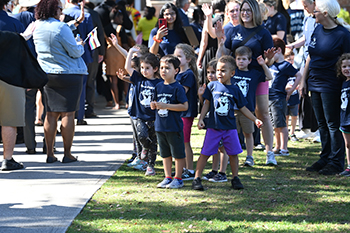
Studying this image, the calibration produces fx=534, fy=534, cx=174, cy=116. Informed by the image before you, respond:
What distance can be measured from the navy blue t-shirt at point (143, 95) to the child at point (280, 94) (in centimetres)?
222

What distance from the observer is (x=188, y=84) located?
20.5 feet

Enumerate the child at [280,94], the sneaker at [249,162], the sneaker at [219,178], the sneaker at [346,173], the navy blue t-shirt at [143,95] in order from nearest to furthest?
the sneaker at [219,178] → the navy blue t-shirt at [143,95] → the sneaker at [346,173] → the sneaker at [249,162] → the child at [280,94]

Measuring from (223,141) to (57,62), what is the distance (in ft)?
8.10

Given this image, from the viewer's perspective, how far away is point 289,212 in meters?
4.95

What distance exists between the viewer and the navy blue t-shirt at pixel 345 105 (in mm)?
6324

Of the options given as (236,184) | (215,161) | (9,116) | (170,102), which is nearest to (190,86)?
(170,102)

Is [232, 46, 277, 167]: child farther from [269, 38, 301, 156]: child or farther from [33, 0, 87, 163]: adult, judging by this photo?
[33, 0, 87, 163]: adult

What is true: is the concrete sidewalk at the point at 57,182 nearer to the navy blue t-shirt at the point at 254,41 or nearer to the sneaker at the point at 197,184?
the sneaker at the point at 197,184

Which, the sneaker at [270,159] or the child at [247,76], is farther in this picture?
the sneaker at [270,159]

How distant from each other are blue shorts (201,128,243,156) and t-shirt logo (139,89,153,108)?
99cm

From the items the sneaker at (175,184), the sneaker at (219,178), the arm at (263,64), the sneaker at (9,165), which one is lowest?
the sneaker at (219,178)

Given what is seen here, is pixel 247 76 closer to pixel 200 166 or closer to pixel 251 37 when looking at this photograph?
pixel 251 37

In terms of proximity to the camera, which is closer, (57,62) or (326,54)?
(326,54)

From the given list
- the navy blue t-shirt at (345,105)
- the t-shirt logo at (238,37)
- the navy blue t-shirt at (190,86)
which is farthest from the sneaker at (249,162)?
the t-shirt logo at (238,37)
